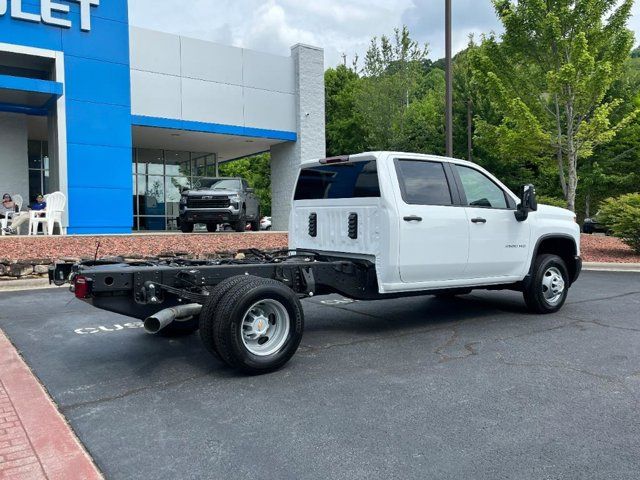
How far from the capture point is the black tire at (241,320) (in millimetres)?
4355

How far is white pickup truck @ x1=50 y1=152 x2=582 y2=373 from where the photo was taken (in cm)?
454

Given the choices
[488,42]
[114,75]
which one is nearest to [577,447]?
[488,42]

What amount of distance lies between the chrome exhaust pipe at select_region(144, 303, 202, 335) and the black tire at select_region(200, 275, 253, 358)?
0.87 ft

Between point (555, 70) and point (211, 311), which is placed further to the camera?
point (555, 70)

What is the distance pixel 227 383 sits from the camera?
4441mm

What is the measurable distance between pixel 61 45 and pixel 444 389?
667 inches

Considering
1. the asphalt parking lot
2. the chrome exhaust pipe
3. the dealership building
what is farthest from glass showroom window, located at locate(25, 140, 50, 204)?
the chrome exhaust pipe

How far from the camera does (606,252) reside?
14.7m

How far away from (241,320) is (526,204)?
13.3ft

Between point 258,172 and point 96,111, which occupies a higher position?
point 258,172

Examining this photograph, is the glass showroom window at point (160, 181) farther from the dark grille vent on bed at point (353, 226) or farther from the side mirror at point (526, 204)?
the side mirror at point (526, 204)

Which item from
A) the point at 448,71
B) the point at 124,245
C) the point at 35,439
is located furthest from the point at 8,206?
the point at 35,439

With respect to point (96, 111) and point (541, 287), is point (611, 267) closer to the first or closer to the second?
point (541, 287)

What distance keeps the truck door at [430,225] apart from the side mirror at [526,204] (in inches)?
36.0
